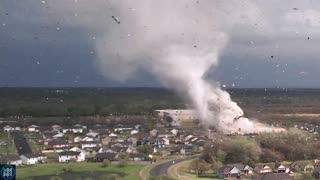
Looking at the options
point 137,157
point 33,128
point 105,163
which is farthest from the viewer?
point 33,128

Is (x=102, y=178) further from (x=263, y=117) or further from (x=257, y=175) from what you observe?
(x=263, y=117)

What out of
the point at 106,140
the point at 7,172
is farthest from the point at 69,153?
the point at 7,172

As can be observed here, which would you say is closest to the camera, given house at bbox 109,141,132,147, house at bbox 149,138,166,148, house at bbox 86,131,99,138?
house at bbox 109,141,132,147

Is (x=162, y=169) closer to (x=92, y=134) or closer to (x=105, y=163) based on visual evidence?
(x=105, y=163)

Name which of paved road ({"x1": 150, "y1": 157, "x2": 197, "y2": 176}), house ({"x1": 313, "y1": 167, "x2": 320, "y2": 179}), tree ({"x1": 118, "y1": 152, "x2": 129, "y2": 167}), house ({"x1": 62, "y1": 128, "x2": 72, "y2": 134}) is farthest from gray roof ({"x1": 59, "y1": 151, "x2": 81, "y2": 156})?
house ({"x1": 313, "y1": 167, "x2": 320, "y2": 179})

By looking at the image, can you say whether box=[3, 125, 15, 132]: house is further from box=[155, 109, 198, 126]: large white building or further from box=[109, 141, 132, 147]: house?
box=[155, 109, 198, 126]: large white building

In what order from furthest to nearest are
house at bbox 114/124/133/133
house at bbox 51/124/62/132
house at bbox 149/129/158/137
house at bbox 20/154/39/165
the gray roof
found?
house at bbox 114/124/133/133, house at bbox 51/124/62/132, house at bbox 149/129/158/137, the gray roof, house at bbox 20/154/39/165

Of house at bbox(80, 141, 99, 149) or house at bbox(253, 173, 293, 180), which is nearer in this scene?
house at bbox(253, 173, 293, 180)
